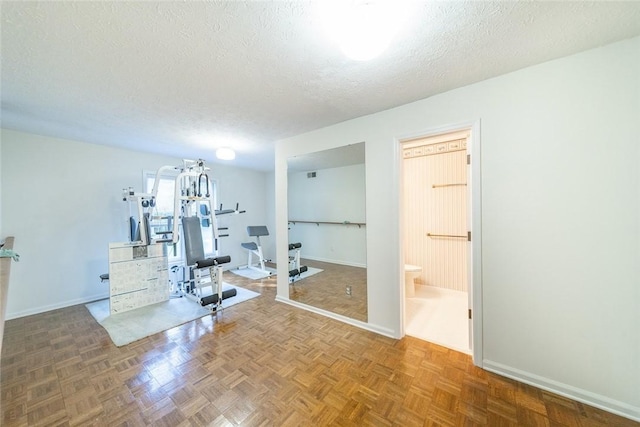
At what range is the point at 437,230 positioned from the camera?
360 cm

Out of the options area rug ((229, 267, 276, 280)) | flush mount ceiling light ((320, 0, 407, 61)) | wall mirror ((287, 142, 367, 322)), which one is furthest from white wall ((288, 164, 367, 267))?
flush mount ceiling light ((320, 0, 407, 61))

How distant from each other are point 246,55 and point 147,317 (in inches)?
130

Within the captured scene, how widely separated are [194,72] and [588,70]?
279 centimetres

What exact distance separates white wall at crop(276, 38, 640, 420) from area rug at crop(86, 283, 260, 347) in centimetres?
328

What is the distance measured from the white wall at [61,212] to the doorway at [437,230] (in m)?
4.62

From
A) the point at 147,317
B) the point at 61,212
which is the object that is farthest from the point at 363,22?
the point at 61,212

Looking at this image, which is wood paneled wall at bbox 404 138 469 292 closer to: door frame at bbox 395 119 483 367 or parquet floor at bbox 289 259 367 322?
parquet floor at bbox 289 259 367 322

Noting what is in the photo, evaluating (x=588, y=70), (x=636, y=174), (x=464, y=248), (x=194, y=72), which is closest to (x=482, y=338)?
(x=636, y=174)

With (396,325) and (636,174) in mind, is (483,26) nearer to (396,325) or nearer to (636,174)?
(636,174)

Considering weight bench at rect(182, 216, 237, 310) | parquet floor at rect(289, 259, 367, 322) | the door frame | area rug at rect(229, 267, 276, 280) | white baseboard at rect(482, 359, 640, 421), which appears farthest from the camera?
area rug at rect(229, 267, 276, 280)

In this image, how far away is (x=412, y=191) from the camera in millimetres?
3838

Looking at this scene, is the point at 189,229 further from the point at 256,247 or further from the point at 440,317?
the point at 440,317

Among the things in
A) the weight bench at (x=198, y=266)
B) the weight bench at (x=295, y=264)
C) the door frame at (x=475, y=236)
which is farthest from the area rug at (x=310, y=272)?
the door frame at (x=475, y=236)

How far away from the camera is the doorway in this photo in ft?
10.2
